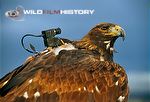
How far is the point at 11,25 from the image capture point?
2664mm

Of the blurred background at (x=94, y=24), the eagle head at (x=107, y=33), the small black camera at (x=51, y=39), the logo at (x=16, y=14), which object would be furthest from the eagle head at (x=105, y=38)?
the logo at (x=16, y=14)

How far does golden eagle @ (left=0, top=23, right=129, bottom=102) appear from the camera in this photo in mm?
1355

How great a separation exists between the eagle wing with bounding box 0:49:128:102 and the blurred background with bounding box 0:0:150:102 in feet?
3.75

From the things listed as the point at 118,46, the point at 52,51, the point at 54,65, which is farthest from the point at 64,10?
the point at 54,65

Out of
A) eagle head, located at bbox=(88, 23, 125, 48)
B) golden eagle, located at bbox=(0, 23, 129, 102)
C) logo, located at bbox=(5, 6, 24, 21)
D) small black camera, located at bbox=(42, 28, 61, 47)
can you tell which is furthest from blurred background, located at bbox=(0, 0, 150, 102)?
golden eagle, located at bbox=(0, 23, 129, 102)

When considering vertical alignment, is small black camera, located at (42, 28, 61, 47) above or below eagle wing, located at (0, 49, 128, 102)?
above

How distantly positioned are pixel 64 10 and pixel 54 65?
1272 mm

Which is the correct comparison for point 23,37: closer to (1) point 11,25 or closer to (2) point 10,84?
(1) point 11,25

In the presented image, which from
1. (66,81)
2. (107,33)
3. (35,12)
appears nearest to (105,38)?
(107,33)

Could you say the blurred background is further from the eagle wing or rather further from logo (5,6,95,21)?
the eagle wing

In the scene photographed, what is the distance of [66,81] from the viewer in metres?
1.38

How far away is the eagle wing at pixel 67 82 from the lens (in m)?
1.35

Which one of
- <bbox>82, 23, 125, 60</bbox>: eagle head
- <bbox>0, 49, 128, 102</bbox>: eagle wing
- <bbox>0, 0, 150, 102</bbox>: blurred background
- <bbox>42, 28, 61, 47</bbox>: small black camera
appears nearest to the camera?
<bbox>0, 49, 128, 102</bbox>: eagle wing

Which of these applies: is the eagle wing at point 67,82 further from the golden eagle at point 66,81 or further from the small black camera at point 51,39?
the small black camera at point 51,39
